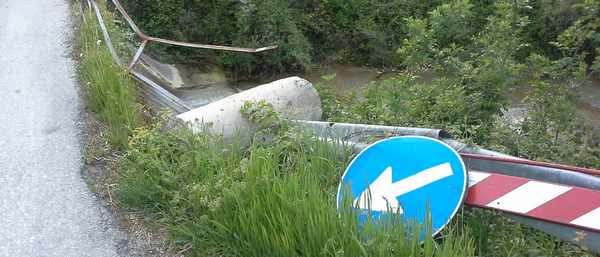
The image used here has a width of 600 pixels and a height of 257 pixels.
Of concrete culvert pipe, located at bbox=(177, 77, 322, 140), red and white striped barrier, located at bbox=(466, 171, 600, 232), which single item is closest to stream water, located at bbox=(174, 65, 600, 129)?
concrete culvert pipe, located at bbox=(177, 77, 322, 140)

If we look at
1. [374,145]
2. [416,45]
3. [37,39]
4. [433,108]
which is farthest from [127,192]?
[37,39]

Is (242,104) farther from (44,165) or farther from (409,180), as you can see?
(409,180)

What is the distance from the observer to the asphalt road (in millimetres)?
3725

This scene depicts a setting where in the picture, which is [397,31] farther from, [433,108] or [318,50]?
[433,108]

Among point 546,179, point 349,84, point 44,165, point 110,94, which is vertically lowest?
point 349,84

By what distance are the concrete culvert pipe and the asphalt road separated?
105 centimetres

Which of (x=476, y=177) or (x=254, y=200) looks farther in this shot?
(x=476, y=177)

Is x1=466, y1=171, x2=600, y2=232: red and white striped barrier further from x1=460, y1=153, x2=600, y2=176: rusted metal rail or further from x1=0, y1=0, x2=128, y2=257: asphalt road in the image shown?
x1=0, y1=0, x2=128, y2=257: asphalt road

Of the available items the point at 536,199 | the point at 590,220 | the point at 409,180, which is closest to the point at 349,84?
the point at 409,180

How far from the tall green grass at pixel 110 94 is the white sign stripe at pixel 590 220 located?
3472mm

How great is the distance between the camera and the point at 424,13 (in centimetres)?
1548

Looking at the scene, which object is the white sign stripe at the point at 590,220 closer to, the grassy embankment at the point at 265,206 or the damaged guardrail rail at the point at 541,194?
the damaged guardrail rail at the point at 541,194

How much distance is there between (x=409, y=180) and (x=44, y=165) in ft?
10.1

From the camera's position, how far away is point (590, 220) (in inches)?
120
